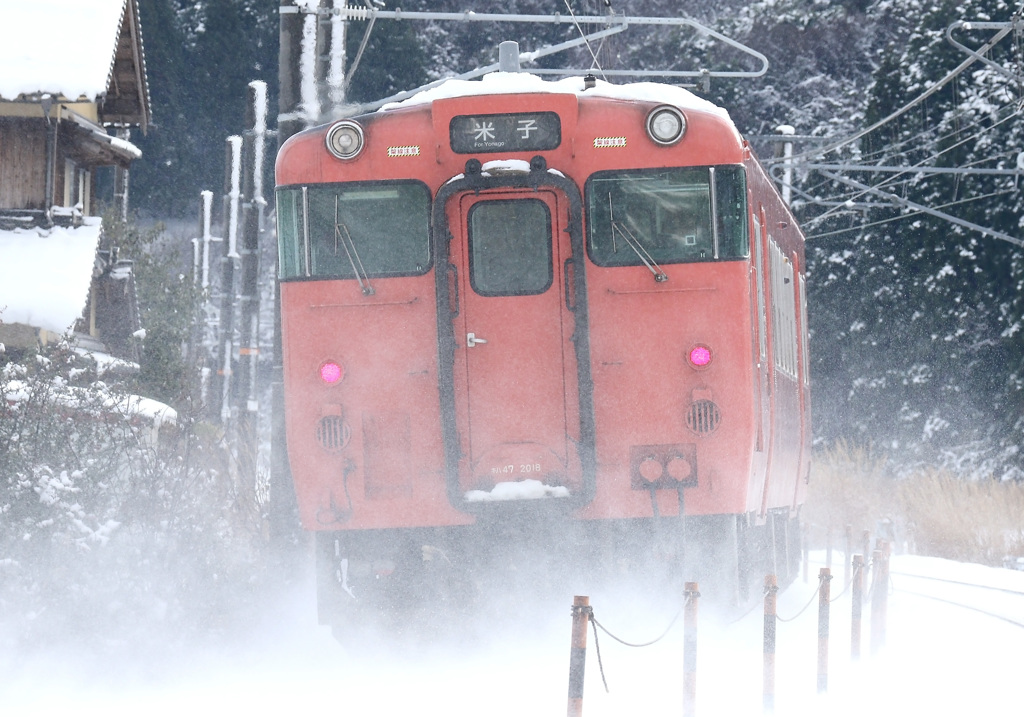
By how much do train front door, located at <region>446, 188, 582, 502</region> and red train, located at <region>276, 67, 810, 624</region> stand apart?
0.01 meters

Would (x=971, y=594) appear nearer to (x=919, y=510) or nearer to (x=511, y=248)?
(x=919, y=510)

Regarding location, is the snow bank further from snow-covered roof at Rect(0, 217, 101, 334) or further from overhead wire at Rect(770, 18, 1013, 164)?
snow-covered roof at Rect(0, 217, 101, 334)

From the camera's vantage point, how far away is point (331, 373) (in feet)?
31.0

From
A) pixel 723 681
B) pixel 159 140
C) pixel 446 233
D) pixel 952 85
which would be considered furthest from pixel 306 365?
pixel 159 140

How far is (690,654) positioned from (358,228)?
3300 millimetres

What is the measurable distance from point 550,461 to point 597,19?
5.94 metres

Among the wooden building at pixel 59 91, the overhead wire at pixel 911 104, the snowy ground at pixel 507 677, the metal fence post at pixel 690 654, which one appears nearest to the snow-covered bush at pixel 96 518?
the snowy ground at pixel 507 677

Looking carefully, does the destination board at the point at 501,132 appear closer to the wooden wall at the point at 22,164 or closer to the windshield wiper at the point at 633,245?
the windshield wiper at the point at 633,245

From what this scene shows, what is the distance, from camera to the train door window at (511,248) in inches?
371

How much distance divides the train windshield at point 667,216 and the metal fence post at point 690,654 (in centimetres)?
216

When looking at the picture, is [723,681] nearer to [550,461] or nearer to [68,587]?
[550,461]

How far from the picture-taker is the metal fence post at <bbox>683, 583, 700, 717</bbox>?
7887mm

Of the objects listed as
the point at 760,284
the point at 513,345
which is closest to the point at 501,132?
the point at 513,345

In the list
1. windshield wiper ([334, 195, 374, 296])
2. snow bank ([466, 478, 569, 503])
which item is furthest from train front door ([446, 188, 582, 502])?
windshield wiper ([334, 195, 374, 296])
